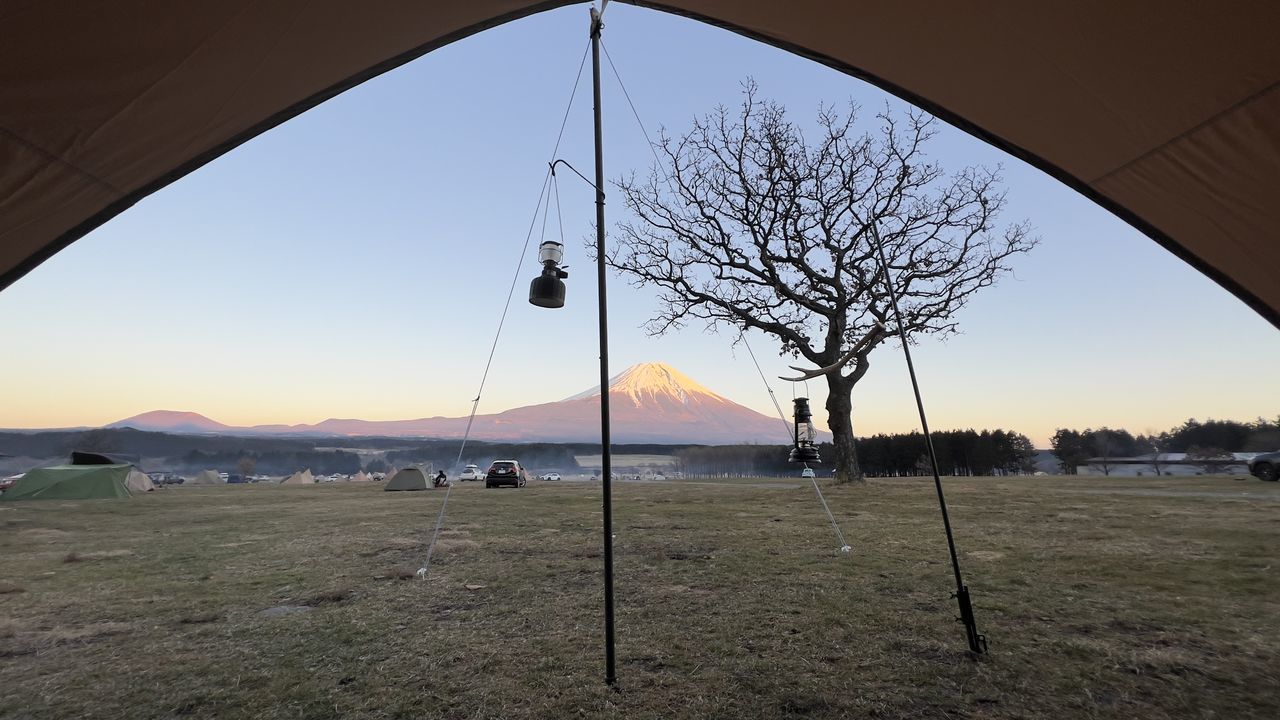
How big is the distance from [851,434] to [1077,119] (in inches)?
559

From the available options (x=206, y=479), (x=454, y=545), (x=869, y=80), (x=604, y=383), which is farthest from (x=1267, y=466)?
(x=206, y=479)

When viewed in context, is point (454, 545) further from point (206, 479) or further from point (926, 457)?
point (926, 457)

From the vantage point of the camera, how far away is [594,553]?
20.6ft

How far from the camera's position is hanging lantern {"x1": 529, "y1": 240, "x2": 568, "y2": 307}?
13.7ft

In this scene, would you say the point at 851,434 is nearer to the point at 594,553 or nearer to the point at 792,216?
the point at 792,216

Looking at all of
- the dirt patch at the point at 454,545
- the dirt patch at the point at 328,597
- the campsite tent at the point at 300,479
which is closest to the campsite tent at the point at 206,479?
the campsite tent at the point at 300,479

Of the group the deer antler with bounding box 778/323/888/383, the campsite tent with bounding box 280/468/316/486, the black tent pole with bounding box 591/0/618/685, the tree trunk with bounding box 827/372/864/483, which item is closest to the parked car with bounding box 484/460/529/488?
the tree trunk with bounding box 827/372/864/483

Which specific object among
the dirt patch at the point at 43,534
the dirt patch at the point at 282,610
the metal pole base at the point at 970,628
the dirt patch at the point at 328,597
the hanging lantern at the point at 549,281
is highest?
the hanging lantern at the point at 549,281

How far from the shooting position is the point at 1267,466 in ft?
47.3

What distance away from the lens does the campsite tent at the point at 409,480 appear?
2189cm

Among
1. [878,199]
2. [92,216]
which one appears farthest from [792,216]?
[92,216]

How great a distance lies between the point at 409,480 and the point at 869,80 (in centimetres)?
2347

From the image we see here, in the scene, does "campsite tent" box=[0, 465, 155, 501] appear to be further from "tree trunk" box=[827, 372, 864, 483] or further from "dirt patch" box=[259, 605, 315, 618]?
"tree trunk" box=[827, 372, 864, 483]

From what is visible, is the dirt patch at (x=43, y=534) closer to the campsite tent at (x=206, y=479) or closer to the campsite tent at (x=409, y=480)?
the campsite tent at (x=409, y=480)
